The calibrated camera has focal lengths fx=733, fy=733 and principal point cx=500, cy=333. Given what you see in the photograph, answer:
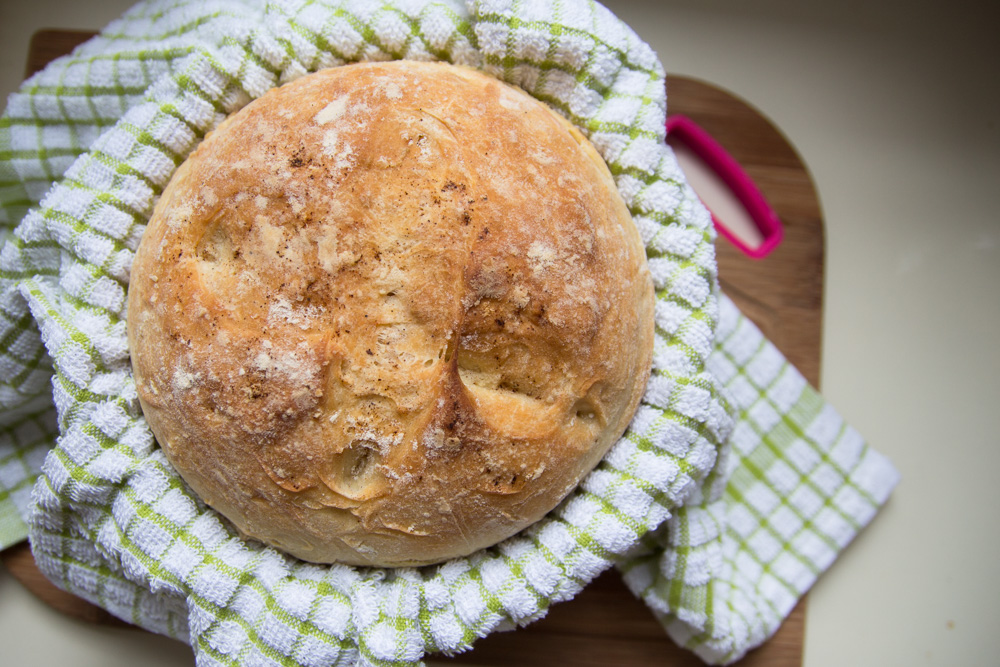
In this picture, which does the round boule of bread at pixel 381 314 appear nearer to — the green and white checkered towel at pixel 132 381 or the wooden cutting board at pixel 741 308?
the green and white checkered towel at pixel 132 381

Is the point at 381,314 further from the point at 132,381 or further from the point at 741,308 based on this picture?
the point at 741,308

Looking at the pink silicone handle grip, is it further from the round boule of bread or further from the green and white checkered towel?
the round boule of bread

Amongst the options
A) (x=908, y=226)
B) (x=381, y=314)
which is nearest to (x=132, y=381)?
(x=381, y=314)

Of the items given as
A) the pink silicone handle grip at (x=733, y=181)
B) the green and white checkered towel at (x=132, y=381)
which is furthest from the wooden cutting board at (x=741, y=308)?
the green and white checkered towel at (x=132, y=381)

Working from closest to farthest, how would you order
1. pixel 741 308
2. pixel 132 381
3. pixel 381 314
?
pixel 381 314
pixel 132 381
pixel 741 308

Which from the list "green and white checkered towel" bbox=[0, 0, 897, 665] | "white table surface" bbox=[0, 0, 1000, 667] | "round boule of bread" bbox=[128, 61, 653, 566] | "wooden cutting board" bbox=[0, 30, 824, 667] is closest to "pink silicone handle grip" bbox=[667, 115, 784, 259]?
"wooden cutting board" bbox=[0, 30, 824, 667]
